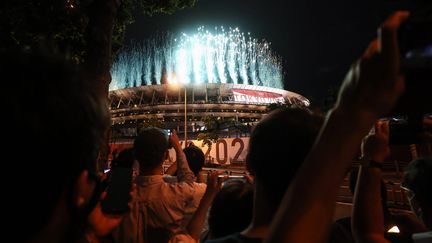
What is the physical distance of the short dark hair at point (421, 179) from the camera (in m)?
1.98

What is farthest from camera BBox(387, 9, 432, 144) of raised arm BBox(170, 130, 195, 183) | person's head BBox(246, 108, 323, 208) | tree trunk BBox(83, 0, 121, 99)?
tree trunk BBox(83, 0, 121, 99)

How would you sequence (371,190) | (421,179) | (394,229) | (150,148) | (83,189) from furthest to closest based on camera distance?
1. (150,148)
2. (394,229)
3. (421,179)
4. (371,190)
5. (83,189)

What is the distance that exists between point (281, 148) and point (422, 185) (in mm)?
1456

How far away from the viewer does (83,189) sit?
0.95 meters

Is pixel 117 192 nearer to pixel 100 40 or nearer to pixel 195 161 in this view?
pixel 195 161

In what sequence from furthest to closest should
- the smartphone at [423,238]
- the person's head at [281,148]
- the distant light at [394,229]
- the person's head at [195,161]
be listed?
1. the person's head at [195,161]
2. the distant light at [394,229]
3. the smartphone at [423,238]
4. the person's head at [281,148]

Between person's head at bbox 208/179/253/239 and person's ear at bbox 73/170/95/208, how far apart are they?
1086 mm

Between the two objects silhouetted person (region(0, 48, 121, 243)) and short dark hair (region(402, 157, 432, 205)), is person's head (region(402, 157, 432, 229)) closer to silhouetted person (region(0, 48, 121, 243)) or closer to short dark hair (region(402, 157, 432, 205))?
short dark hair (region(402, 157, 432, 205))

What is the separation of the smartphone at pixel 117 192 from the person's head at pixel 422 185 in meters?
1.92

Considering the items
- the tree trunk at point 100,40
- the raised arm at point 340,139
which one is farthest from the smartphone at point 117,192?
the tree trunk at point 100,40

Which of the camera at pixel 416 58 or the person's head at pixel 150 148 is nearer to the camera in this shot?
the camera at pixel 416 58

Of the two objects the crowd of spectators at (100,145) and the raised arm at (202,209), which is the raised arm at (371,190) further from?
the raised arm at (202,209)

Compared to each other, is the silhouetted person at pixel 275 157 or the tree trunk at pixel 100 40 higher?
the tree trunk at pixel 100 40

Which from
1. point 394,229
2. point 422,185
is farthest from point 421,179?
point 394,229
